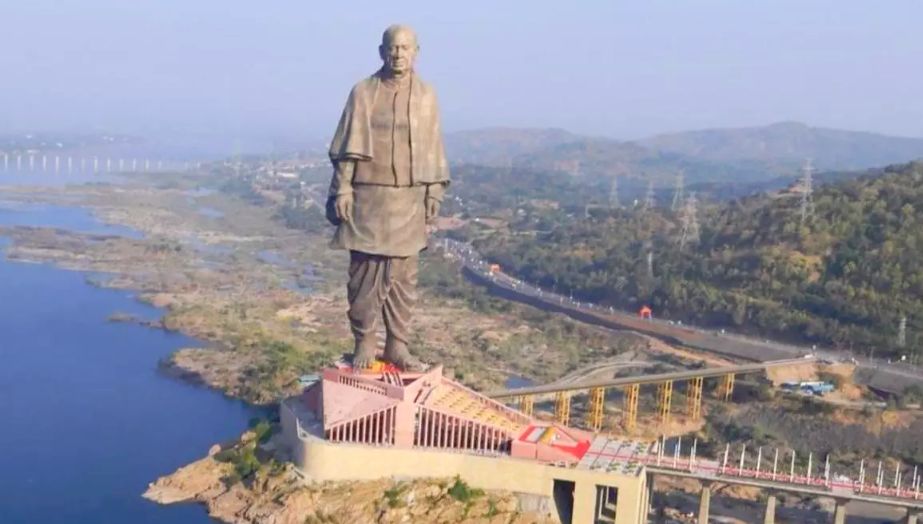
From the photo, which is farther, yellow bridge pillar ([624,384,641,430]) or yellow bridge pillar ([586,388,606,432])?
yellow bridge pillar ([624,384,641,430])

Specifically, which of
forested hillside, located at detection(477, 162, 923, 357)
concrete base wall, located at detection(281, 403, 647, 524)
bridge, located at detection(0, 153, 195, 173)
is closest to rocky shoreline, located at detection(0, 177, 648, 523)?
concrete base wall, located at detection(281, 403, 647, 524)

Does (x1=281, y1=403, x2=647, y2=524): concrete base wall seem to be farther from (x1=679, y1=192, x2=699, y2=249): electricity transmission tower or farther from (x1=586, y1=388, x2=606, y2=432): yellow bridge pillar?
(x1=679, y1=192, x2=699, y2=249): electricity transmission tower

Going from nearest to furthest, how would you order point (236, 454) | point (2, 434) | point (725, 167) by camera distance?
point (236, 454) → point (2, 434) → point (725, 167)

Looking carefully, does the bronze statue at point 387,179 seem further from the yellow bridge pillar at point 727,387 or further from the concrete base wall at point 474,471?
the yellow bridge pillar at point 727,387

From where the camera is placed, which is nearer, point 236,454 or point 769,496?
point 769,496

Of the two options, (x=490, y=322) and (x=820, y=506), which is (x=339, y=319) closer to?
(x=490, y=322)

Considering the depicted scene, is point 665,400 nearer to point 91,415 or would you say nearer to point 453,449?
point 453,449

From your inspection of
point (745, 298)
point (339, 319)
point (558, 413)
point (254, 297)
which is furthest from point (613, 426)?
point (254, 297)
